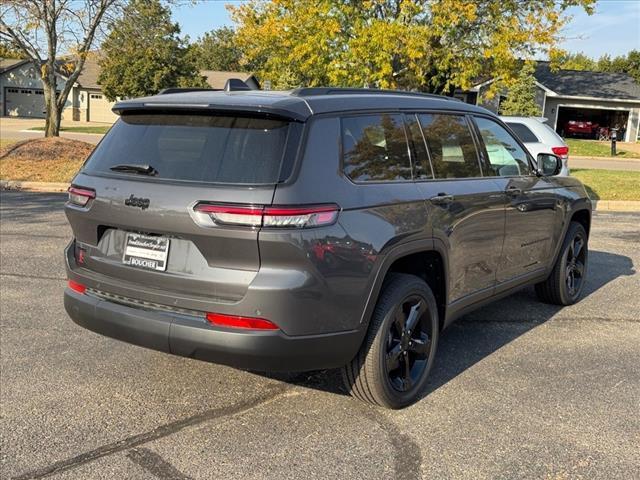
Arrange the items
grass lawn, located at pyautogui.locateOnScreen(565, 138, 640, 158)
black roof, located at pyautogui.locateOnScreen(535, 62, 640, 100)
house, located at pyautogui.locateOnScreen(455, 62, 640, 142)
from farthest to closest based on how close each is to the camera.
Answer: black roof, located at pyautogui.locateOnScreen(535, 62, 640, 100), house, located at pyautogui.locateOnScreen(455, 62, 640, 142), grass lawn, located at pyautogui.locateOnScreen(565, 138, 640, 158)

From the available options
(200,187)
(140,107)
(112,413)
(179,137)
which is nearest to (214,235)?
(200,187)

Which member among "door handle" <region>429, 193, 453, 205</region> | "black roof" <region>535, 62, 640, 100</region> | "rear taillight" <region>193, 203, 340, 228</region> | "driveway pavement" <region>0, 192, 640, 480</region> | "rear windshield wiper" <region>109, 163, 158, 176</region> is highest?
"black roof" <region>535, 62, 640, 100</region>

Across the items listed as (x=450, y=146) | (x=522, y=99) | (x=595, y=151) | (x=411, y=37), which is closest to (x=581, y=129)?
(x=522, y=99)

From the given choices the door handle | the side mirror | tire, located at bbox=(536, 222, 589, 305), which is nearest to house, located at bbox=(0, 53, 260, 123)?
tire, located at bbox=(536, 222, 589, 305)

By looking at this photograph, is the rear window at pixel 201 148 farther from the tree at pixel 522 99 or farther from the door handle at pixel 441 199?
the tree at pixel 522 99

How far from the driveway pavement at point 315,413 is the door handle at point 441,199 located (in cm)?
119

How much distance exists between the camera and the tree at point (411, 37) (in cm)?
1844

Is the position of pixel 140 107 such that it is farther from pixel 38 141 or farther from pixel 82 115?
pixel 82 115

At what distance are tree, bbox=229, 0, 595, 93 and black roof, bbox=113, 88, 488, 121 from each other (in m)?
14.6

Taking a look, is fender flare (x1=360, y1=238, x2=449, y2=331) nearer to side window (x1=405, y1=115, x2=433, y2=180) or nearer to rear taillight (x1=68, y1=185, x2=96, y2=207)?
side window (x1=405, y1=115, x2=433, y2=180)

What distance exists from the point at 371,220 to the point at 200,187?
907 mm

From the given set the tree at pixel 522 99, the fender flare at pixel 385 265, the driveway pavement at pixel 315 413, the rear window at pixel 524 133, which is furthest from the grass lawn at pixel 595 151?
the fender flare at pixel 385 265

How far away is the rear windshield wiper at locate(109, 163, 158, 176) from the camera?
3.54m

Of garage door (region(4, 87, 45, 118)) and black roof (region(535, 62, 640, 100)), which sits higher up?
black roof (region(535, 62, 640, 100))
